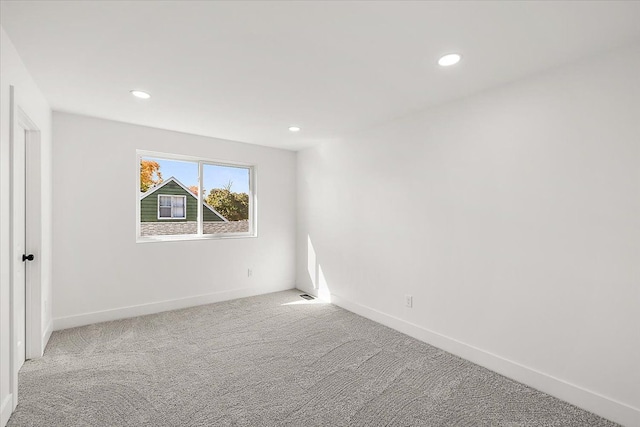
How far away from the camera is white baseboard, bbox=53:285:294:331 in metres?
3.31

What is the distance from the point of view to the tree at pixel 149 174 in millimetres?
3859

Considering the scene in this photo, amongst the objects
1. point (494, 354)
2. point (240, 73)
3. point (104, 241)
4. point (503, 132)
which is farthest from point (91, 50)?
point (494, 354)

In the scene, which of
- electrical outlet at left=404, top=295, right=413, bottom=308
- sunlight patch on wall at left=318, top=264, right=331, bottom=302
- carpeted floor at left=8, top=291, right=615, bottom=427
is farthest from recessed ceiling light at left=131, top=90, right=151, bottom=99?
electrical outlet at left=404, top=295, right=413, bottom=308

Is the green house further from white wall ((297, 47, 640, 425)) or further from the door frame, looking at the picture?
white wall ((297, 47, 640, 425))

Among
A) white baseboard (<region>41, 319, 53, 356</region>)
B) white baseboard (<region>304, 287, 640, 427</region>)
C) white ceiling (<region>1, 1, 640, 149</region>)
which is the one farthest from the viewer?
white baseboard (<region>41, 319, 53, 356</region>)

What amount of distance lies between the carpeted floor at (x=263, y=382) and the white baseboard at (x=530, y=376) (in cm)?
6

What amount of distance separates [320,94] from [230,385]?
8.12ft

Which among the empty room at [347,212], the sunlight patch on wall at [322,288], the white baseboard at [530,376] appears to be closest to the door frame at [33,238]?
the empty room at [347,212]

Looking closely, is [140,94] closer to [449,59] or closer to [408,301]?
[449,59]

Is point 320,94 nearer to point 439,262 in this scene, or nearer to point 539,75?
point 539,75

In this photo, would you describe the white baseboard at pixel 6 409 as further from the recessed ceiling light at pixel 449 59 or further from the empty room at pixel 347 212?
the recessed ceiling light at pixel 449 59

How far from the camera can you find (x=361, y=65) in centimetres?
217

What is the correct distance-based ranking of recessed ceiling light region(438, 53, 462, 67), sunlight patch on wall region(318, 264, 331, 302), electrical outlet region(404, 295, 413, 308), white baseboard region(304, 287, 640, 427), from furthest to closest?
sunlight patch on wall region(318, 264, 331, 302), electrical outlet region(404, 295, 413, 308), recessed ceiling light region(438, 53, 462, 67), white baseboard region(304, 287, 640, 427)

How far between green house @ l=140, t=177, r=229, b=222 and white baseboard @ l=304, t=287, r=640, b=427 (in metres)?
2.89
